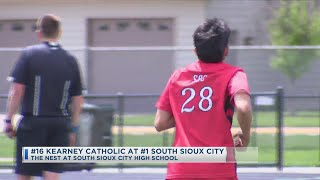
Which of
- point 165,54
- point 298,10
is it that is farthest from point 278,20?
point 165,54

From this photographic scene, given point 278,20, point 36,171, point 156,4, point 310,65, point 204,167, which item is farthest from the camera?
point 278,20

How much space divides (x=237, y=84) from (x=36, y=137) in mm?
2828

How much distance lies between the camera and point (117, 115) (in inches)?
501

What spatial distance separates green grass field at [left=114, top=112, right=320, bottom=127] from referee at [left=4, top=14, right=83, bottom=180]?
5.69 meters

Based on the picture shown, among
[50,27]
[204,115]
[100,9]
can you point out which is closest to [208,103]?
[204,115]

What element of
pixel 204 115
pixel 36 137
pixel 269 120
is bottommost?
pixel 36 137

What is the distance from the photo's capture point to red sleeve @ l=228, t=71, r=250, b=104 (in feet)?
15.3

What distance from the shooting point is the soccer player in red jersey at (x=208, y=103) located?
4.72 m

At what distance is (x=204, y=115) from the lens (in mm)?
4734

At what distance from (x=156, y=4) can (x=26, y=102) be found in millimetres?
19603

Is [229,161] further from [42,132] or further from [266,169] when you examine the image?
[266,169]

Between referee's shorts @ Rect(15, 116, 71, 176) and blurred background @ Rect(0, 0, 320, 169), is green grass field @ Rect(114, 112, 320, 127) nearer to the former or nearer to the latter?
blurred background @ Rect(0, 0, 320, 169)

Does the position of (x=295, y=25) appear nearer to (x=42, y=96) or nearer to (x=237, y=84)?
(x=42, y=96)

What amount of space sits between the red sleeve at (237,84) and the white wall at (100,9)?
69.4 feet
